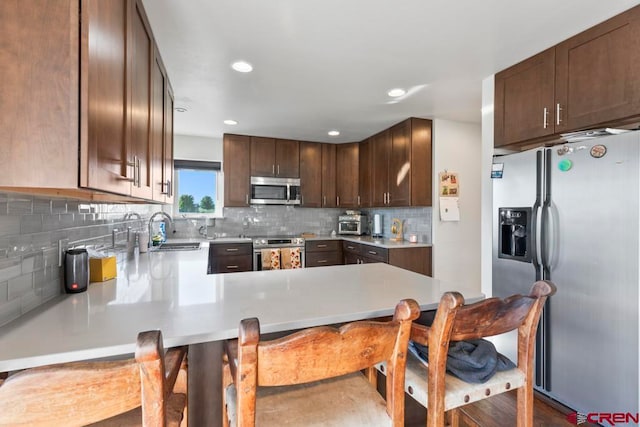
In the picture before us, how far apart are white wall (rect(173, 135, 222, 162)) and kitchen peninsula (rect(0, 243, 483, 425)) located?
2.86m

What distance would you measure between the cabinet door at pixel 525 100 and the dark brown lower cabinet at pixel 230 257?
3.08m

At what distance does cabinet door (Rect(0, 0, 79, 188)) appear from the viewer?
2.59 ft

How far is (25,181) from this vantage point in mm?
792

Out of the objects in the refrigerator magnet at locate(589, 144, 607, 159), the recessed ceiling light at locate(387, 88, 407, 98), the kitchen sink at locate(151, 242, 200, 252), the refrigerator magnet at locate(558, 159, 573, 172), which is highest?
the recessed ceiling light at locate(387, 88, 407, 98)

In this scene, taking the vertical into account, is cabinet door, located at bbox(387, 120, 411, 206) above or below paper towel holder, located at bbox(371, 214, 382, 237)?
above

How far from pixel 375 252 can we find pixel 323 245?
3.14 feet

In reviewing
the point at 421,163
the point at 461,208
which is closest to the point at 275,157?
the point at 421,163

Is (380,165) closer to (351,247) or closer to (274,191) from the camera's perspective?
(351,247)

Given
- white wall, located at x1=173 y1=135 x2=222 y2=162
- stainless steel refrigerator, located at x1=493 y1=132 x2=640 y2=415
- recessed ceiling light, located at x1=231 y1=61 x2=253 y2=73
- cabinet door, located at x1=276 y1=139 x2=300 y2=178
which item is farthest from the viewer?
cabinet door, located at x1=276 y1=139 x2=300 y2=178

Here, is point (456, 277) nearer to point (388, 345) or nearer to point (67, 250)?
point (388, 345)

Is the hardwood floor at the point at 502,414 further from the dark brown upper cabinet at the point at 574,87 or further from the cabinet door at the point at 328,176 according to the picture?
the cabinet door at the point at 328,176

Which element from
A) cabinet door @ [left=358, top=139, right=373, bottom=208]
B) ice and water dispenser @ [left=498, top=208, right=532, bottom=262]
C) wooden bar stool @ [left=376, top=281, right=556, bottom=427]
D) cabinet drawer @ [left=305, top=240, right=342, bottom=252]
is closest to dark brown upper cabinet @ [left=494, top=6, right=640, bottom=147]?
ice and water dispenser @ [left=498, top=208, right=532, bottom=262]

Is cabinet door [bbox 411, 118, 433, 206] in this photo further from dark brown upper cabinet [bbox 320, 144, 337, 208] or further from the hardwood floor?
the hardwood floor

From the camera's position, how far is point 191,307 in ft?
3.71
